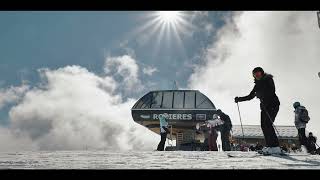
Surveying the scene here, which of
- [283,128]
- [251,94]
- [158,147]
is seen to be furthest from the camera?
[283,128]

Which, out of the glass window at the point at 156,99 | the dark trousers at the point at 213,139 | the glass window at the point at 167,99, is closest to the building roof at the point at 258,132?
the glass window at the point at 167,99

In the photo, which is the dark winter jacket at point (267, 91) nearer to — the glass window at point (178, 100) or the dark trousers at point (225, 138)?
the dark trousers at point (225, 138)

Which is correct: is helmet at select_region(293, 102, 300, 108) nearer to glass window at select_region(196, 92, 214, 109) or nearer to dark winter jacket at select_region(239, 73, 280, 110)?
dark winter jacket at select_region(239, 73, 280, 110)

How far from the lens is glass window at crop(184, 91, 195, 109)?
106ft

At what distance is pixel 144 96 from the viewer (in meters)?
33.4

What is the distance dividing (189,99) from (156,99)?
9.60ft

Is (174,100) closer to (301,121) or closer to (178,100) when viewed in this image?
(178,100)

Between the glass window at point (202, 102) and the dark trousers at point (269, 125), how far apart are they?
25.0 m

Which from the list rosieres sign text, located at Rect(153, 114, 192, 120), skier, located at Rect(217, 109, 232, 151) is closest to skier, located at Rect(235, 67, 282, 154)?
skier, located at Rect(217, 109, 232, 151)
